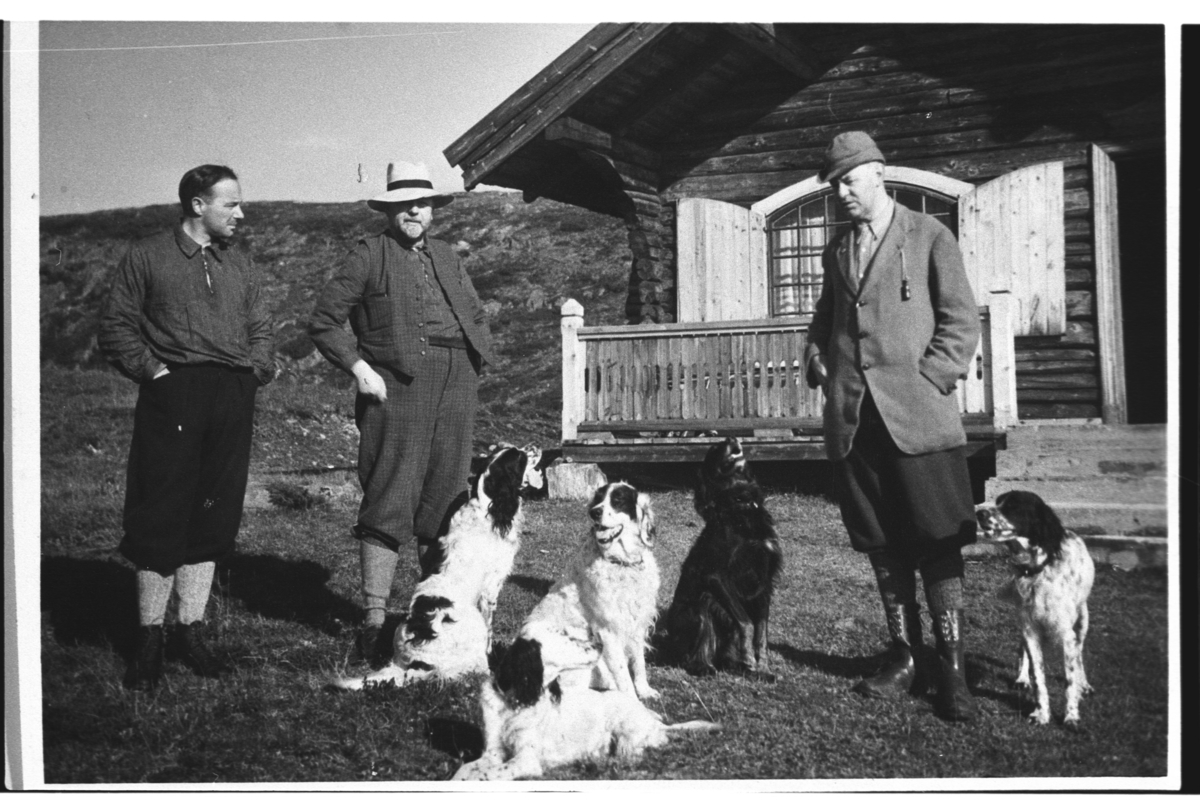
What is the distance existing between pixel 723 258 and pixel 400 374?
402 centimetres

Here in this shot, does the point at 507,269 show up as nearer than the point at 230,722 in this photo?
No

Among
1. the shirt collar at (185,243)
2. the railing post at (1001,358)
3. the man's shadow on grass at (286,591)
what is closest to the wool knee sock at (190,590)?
the man's shadow on grass at (286,591)

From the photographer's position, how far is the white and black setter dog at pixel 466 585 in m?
3.92

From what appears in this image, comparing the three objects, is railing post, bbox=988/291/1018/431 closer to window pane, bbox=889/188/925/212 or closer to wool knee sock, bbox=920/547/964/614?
window pane, bbox=889/188/925/212

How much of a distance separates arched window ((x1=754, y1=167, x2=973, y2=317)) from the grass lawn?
3.30 meters

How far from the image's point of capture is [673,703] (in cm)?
385

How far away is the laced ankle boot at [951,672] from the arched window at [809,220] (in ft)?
12.6

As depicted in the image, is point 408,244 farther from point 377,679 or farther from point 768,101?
Result: point 768,101

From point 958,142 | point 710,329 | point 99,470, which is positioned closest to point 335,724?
point 99,470

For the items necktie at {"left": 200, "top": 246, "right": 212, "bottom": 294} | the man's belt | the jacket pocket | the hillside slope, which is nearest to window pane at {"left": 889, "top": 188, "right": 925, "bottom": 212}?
the hillside slope

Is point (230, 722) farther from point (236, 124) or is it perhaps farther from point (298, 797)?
point (236, 124)

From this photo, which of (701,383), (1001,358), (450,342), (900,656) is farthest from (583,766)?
(1001,358)

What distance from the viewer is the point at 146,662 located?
13.0 feet

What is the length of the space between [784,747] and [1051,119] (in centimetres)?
508
